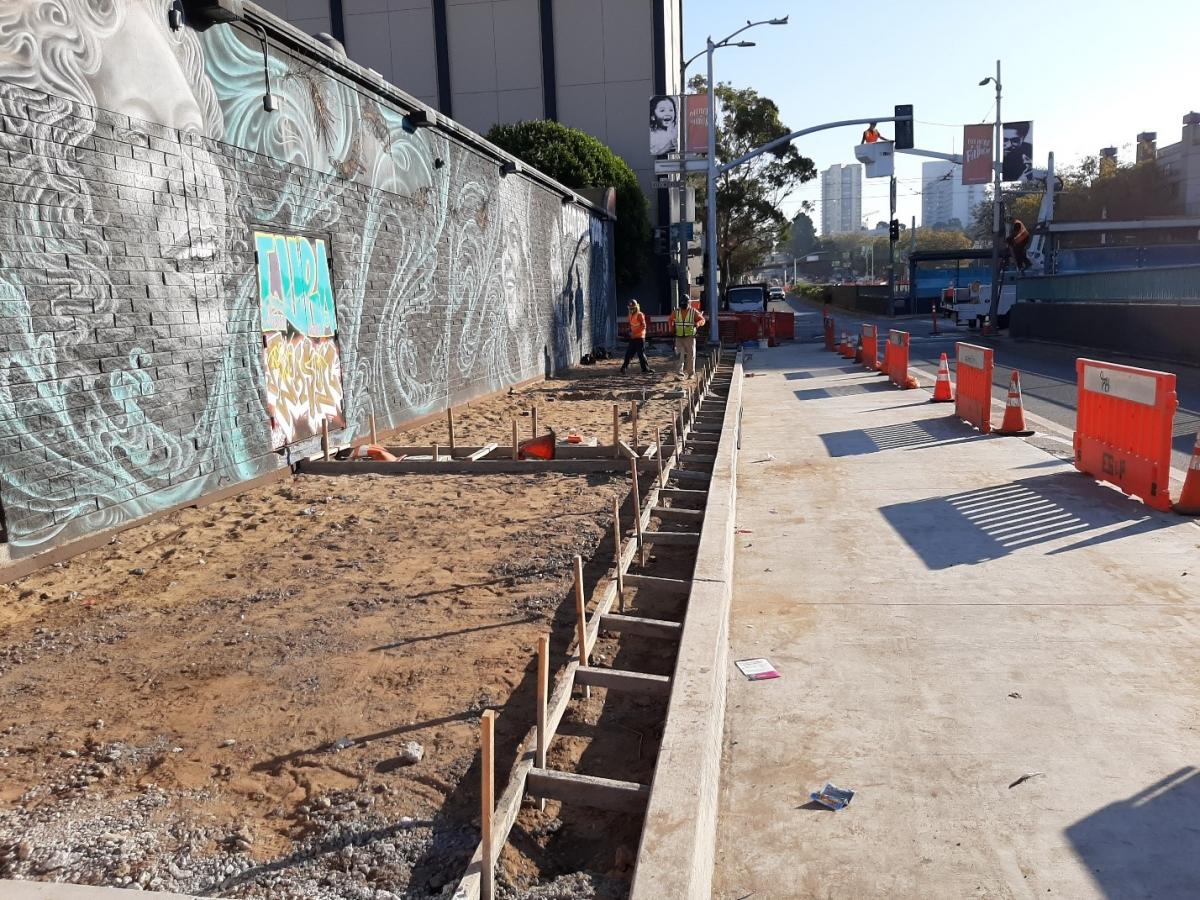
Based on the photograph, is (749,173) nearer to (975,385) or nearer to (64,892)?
(975,385)

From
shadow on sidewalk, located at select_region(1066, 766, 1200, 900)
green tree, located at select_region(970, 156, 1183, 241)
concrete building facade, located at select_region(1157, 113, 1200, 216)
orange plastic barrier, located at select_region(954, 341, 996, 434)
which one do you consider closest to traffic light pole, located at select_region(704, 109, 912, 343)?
orange plastic barrier, located at select_region(954, 341, 996, 434)

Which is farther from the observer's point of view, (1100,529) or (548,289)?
(548,289)

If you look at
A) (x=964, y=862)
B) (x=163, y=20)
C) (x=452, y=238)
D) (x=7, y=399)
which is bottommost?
(x=964, y=862)

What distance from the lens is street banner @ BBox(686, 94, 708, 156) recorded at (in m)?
33.7

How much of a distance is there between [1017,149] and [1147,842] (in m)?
38.7

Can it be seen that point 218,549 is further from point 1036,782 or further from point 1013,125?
point 1013,125

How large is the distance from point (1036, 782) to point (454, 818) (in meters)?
2.36

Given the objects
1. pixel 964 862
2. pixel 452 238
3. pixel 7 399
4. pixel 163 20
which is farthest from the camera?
pixel 452 238

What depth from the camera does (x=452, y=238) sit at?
15422mm

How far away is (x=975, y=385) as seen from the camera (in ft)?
42.7

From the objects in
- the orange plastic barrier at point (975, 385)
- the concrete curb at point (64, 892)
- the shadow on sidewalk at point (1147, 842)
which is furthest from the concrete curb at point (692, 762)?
the orange plastic barrier at point (975, 385)

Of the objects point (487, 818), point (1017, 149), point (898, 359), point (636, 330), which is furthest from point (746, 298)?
point (487, 818)

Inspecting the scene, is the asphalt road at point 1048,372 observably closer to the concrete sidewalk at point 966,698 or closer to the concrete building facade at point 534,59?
the concrete sidewalk at point 966,698

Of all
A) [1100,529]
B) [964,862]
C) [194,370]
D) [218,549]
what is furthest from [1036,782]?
[194,370]
